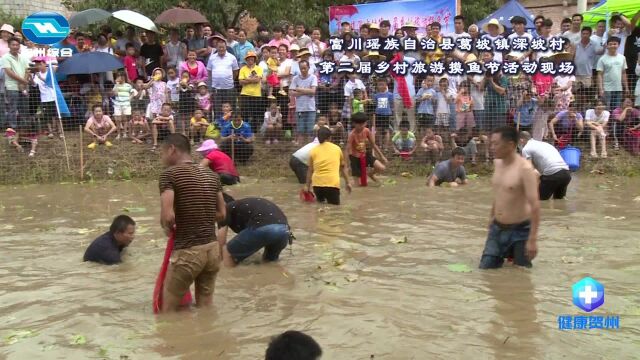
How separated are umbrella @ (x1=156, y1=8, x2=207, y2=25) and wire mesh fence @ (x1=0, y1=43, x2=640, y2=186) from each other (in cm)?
115

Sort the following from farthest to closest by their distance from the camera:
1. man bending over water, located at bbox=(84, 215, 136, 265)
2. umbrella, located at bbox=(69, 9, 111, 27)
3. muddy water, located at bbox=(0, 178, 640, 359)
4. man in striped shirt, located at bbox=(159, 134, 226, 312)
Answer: umbrella, located at bbox=(69, 9, 111, 27)
man bending over water, located at bbox=(84, 215, 136, 265)
man in striped shirt, located at bbox=(159, 134, 226, 312)
muddy water, located at bbox=(0, 178, 640, 359)

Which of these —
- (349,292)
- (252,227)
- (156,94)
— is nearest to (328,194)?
(252,227)

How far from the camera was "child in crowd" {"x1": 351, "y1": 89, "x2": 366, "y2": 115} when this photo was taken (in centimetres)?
1374

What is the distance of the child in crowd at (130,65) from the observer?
14906 mm

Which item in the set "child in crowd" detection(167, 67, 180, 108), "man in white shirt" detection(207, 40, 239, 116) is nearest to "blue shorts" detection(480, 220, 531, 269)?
"man in white shirt" detection(207, 40, 239, 116)

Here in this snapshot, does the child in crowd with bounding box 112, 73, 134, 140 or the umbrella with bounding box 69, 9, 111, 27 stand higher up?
the umbrella with bounding box 69, 9, 111, 27

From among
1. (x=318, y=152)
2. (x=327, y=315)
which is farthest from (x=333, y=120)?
(x=327, y=315)

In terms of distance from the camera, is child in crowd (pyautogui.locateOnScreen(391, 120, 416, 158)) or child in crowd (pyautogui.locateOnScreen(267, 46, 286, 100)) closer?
child in crowd (pyautogui.locateOnScreen(391, 120, 416, 158))

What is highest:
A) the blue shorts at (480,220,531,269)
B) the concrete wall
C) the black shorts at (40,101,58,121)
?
the concrete wall

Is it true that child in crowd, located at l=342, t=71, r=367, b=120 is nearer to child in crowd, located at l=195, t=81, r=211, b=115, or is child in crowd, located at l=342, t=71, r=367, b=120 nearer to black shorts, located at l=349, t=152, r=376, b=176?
black shorts, located at l=349, t=152, r=376, b=176

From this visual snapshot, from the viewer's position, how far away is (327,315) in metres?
5.77

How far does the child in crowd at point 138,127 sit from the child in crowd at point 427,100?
5657 mm

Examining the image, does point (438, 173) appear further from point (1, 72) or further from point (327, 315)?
point (1, 72)

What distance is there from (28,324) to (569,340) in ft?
14.1
